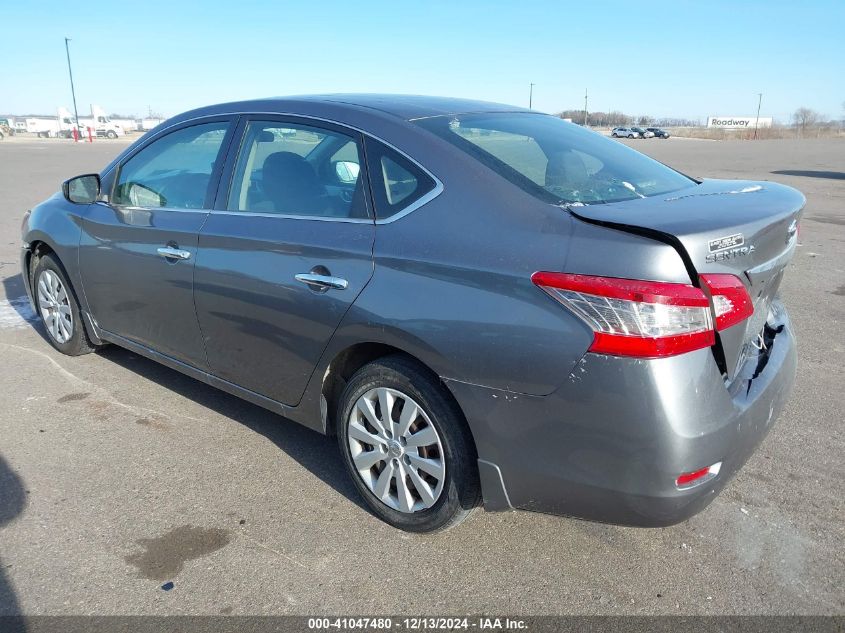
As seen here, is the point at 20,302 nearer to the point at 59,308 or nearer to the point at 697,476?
→ the point at 59,308

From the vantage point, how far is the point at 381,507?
2918 mm

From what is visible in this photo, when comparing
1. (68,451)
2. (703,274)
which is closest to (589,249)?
(703,274)

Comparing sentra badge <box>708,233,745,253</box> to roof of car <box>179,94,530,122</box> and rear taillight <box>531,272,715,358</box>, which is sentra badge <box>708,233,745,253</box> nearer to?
rear taillight <box>531,272,715,358</box>

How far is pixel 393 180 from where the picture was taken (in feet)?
9.14

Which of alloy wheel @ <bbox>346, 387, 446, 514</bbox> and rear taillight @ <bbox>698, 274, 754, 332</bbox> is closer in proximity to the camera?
rear taillight @ <bbox>698, 274, 754, 332</bbox>

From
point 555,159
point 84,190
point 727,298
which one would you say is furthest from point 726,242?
point 84,190

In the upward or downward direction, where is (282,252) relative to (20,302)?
upward

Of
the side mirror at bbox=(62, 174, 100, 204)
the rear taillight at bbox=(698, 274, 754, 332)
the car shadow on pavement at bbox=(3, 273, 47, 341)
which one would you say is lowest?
the car shadow on pavement at bbox=(3, 273, 47, 341)

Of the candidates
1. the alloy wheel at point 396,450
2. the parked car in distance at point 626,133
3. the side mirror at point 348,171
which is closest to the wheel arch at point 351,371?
the alloy wheel at point 396,450

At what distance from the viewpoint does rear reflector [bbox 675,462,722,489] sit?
2.21 m

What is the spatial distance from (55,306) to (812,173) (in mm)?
23350

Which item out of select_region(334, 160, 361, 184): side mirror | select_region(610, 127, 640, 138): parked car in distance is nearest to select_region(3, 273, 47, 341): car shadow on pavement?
select_region(334, 160, 361, 184): side mirror

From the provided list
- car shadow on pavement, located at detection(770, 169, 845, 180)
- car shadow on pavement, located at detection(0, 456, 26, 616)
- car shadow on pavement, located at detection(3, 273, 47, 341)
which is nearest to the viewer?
car shadow on pavement, located at detection(0, 456, 26, 616)

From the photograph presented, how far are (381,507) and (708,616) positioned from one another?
1304mm
